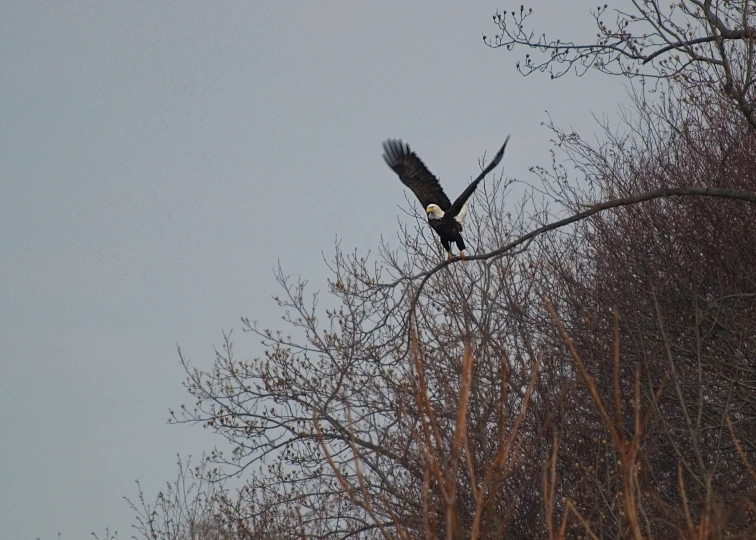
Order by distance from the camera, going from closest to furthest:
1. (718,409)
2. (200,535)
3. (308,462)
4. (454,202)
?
(718,409), (454,202), (308,462), (200,535)

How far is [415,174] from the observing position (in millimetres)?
10016

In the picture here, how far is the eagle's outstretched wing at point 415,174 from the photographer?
391 inches

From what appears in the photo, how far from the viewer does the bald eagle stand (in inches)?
373

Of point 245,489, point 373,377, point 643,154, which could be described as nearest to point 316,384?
point 373,377

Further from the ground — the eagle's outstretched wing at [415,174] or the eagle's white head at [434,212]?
the eagle's outstretched wing at [415,174]

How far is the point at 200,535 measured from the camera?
10547 mm

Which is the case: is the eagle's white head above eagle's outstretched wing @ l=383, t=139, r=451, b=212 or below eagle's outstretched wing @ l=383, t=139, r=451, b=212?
below

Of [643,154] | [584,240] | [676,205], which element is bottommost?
[676,205]

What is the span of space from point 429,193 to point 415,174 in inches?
10.5

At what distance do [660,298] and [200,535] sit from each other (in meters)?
5.74

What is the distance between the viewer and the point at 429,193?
32.6ft

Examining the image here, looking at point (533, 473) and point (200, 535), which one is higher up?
point (200, 535)

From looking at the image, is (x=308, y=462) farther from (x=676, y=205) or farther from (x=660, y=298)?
(x=676, y=205)

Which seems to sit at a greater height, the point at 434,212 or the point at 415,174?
the point at 415,174
